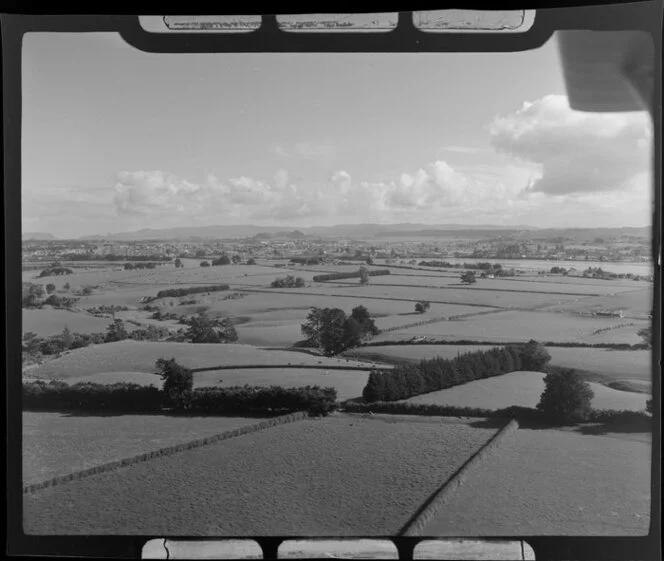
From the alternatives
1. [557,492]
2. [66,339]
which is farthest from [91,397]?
[557,492]

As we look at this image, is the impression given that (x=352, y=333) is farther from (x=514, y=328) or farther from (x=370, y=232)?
(x=514, y=328)

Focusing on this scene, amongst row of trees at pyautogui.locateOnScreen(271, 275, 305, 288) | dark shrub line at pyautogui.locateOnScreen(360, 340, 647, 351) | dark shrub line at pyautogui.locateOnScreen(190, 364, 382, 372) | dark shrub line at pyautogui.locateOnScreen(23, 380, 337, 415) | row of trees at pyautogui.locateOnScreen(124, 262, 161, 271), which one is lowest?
dark shrub line at pyautogui.locateOnScreen(23, 380, 337, 415)

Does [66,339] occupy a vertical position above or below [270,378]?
above

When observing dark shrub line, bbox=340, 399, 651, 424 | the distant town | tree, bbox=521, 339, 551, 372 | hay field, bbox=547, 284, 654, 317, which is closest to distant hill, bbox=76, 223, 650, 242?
the distant town

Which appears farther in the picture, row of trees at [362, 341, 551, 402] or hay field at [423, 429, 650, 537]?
row of trees at [362, 341, 551, 402]

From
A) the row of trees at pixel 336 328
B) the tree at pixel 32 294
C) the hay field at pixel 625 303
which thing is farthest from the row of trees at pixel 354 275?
the tree at pixel 32 294

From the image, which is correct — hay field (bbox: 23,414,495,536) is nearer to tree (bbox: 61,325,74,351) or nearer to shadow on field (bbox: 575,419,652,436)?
shadow on field (bbox: 575,419,652,436)

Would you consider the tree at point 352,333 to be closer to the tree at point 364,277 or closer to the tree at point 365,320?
the tree at point 365,320
